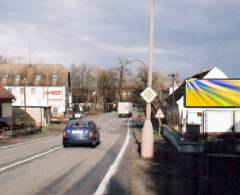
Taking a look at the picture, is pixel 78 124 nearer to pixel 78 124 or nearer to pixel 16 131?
pixel 78 124

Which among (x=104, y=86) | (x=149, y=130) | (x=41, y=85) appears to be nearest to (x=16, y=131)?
(x=149, y=130)

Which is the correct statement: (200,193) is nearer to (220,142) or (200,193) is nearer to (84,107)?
(220,142)

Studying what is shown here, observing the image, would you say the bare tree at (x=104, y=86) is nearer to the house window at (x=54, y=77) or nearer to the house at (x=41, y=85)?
the house at (x=41, y=85)

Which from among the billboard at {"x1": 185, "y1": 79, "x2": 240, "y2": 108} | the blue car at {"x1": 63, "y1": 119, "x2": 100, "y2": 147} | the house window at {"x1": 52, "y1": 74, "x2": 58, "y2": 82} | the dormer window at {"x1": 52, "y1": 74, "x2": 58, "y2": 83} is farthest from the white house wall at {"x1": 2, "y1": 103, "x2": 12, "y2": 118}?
the house window at {"x1": 52, "y1": 74, "x2": 58, "y2": 82}

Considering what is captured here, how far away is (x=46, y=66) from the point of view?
94.2 metres

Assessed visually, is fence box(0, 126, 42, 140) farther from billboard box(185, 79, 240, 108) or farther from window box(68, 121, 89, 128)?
billboard box(185, 79, 240, 108)

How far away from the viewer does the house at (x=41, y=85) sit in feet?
298

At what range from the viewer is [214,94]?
24.4m

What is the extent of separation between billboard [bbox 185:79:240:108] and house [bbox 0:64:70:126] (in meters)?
65.8

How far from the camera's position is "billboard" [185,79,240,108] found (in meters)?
24.2

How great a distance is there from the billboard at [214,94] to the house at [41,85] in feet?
216

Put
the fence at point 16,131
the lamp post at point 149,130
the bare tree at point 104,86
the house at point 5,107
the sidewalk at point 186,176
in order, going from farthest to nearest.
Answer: the bare tree at point 104,86 → the house at point 5,107 → the fence at point 16,131 → the lamp post at point 149,130 → the sidewalk at point 186,176

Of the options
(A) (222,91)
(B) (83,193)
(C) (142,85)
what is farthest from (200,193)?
(C) (142,85)

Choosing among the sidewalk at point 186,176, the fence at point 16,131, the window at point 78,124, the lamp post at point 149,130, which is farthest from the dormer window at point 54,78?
the lamp post at point 149,130
